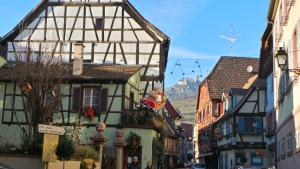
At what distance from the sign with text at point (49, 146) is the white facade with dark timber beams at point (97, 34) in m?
20.2

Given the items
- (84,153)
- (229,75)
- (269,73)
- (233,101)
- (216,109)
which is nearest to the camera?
(84,153)

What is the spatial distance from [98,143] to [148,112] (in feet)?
25.1

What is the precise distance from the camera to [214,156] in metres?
65.6

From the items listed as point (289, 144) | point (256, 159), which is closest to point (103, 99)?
point (289, 144)

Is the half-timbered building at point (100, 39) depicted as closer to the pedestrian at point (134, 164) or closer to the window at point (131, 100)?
the window at point (131, 100)

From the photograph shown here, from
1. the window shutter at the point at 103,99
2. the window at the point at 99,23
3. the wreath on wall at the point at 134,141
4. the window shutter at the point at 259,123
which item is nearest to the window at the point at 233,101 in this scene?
the window shutter at the point at 259,123

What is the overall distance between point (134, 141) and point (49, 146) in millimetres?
13752

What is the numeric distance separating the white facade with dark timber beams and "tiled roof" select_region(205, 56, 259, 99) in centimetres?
2759

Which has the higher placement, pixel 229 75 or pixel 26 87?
pixel 229 75

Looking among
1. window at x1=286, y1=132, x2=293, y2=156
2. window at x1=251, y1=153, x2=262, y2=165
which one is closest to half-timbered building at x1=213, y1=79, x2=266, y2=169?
window at x1=251, y1=153, x2=262, y2=165

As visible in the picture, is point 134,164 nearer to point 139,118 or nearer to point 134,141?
point 134,141

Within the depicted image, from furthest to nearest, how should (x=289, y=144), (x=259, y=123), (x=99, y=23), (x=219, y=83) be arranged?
1. (x=219, y=83)
2. (x=259, y=123)
3. (x=99, y=23)
4. (x=289, y=144)

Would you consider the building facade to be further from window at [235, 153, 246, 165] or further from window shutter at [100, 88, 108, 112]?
window at [235, 153, 246, 165]

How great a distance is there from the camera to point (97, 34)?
3897 cm
